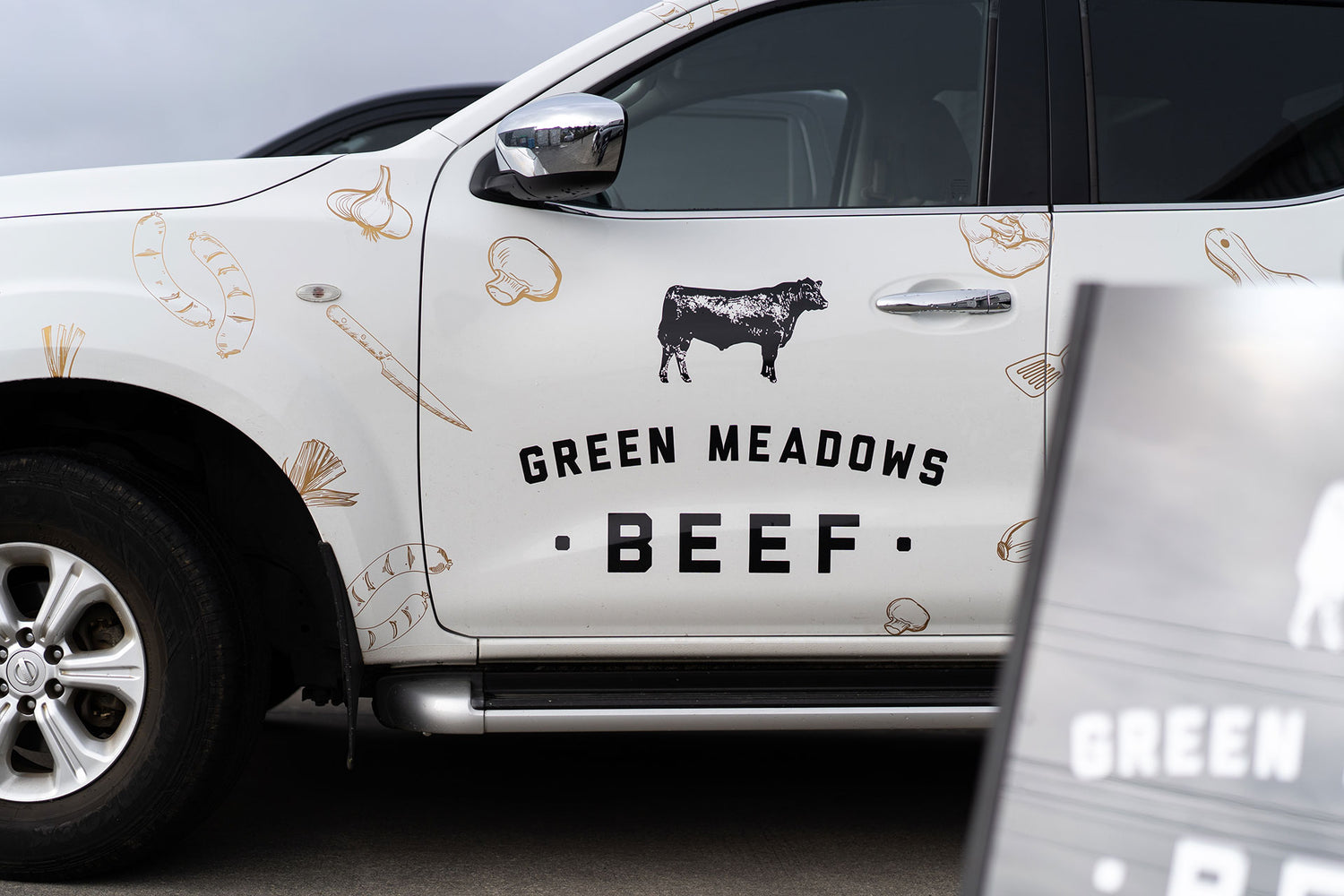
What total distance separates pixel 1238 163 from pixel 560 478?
1453 millimetres

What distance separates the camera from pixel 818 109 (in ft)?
8.10

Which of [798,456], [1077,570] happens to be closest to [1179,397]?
[1077,570]

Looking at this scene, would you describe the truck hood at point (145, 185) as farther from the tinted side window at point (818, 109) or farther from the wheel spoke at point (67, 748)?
the wheel spoke at point (67, 748)

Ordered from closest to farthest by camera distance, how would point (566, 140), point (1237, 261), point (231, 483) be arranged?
point (566, 140)
point (1237, 261)
point (231, 483)

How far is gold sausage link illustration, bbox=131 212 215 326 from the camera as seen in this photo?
6.92 feet

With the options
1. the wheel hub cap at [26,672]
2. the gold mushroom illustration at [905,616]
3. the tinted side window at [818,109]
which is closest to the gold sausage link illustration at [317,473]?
the wheel hub cap at [26,672]

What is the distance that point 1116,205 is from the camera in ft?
7.44

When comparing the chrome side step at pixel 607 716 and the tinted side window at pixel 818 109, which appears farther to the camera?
the tinted side window at pixel 818 109

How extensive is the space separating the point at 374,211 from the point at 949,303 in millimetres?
1065

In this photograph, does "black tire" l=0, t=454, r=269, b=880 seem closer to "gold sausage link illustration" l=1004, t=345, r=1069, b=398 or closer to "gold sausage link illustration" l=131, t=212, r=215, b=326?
"gold sausage link illustration" l=131, t=212, r=215, b=326

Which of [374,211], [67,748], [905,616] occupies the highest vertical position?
[374,211]

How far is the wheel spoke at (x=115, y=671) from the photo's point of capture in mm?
2137

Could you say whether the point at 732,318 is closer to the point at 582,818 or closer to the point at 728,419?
the point at 728,419

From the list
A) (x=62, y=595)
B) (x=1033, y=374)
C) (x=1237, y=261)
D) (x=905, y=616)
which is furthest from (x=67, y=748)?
(x=1237, y=261)
